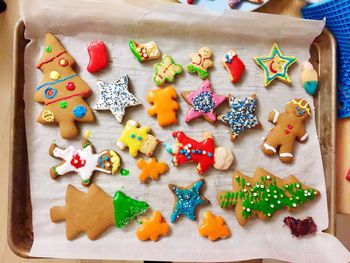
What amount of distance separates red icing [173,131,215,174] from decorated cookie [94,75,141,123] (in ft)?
0.44

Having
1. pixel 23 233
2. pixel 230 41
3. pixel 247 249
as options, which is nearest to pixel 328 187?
pixel 247 249

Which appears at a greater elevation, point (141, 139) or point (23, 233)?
point (141, 139)

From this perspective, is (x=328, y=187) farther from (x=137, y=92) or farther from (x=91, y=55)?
(x=91, y=55)

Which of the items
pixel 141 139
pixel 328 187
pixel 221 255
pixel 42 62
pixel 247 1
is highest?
pixel 247 1

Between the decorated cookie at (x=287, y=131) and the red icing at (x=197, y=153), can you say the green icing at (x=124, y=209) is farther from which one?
the decorated cookie at (x=287, y=131)

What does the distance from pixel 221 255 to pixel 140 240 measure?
19 cm

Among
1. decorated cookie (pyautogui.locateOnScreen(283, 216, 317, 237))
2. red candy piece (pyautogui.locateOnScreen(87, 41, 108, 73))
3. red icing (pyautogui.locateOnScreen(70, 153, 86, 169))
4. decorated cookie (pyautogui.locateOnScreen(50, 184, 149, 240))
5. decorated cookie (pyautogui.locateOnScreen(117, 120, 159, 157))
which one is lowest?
decorated cookie (pyautogui.locateOnScreen(283, 216, 317, 237))

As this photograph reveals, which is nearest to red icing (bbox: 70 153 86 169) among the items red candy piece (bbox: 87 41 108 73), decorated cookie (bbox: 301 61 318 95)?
red candy piece (bbox: 87 41 108 73)

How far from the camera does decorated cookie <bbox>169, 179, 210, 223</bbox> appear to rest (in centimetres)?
94

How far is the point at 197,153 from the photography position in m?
0.96

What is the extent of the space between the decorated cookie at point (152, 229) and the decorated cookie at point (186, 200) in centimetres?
3

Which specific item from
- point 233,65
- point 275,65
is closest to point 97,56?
point 233,65

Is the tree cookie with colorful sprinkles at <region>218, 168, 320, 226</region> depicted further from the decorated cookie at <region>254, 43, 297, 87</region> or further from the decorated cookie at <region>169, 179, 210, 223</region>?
the decorated cookie at <region>254, 43, 297, 87</region>

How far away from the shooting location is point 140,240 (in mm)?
937
